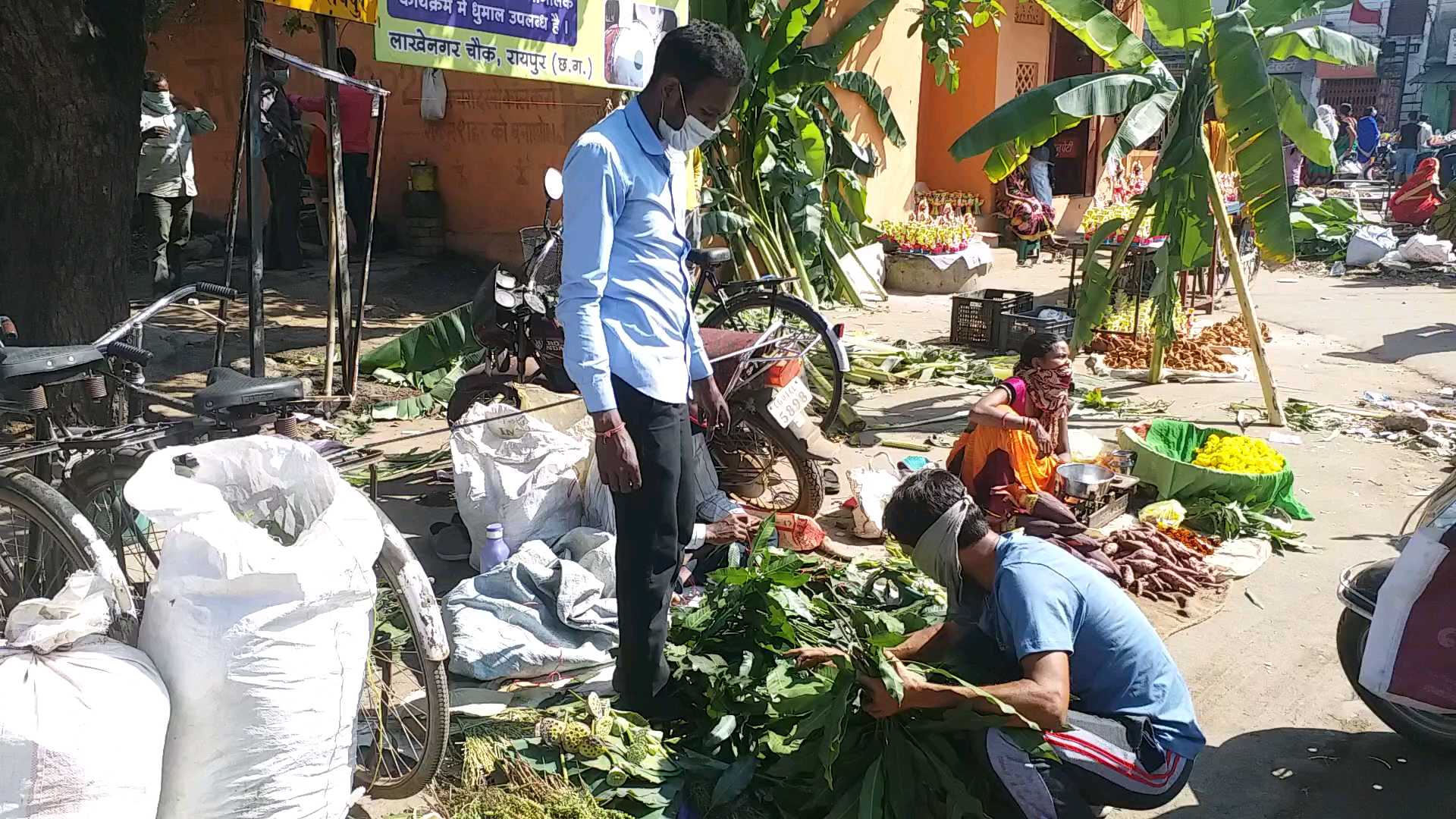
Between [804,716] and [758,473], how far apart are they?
280 centimetres

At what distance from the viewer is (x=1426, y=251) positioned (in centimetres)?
1484

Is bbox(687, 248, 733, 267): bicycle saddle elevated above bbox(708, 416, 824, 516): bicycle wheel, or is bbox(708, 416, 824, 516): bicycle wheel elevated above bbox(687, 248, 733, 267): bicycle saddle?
bbox(687, 248, 733, 267): bicycle saddle

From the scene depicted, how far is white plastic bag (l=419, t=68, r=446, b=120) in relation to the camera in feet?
33.7

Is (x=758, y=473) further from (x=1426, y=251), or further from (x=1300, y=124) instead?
(x=1426, y=251)

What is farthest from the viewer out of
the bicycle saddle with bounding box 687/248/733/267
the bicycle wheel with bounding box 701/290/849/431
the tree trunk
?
the bicycle wheel with bounding box 701/290/849/431

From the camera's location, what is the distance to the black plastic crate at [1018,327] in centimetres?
878

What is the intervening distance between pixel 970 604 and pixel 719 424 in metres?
1.10

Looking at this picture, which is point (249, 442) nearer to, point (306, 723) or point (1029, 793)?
point (306, 723)

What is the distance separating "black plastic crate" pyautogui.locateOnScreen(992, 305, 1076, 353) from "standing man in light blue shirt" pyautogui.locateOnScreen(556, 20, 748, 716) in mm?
6047

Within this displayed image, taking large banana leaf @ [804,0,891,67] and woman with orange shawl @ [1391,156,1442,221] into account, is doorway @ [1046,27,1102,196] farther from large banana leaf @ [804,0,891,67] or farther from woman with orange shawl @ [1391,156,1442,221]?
large banana leaf @ [804,0,891,67]

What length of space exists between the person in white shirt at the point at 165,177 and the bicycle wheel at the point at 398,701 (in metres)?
7.18

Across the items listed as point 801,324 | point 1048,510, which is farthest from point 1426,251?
point 1048,510

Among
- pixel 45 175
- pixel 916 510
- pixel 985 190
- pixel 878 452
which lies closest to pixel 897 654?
pixel 916 510

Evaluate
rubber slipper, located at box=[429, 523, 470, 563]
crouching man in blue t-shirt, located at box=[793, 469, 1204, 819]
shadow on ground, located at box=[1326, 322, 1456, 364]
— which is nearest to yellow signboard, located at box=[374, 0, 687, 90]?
rubber slipper, located at box=[429, 523, 470, 563]
